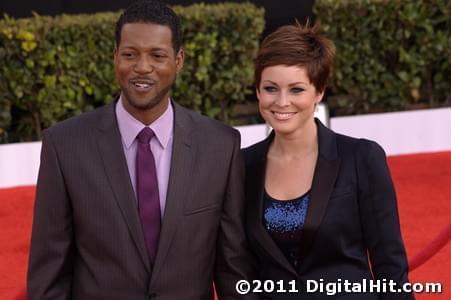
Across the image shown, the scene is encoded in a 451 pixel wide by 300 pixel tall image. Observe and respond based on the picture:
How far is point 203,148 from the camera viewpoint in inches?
130

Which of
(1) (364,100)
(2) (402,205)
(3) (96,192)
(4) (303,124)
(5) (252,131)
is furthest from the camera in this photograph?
(1) (364,100)

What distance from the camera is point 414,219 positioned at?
23.0 ft

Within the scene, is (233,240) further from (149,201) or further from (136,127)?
(136,127)

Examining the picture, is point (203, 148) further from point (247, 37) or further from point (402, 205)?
point (247, 37)

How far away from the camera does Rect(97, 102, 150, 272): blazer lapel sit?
3131 mm

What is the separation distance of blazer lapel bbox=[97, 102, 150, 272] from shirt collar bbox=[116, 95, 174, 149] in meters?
0.02

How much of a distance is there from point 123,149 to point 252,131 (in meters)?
5.55

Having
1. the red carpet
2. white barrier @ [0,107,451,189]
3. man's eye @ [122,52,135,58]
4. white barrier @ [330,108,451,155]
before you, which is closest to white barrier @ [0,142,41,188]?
the red carpet

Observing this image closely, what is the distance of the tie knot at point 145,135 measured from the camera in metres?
3.20

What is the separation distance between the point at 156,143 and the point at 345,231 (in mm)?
642

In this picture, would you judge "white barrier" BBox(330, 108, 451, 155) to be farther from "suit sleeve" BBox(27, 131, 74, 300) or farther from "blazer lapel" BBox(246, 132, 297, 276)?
"suit sleeve" BBox(27, 131, 74, 300)

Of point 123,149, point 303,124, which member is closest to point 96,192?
point 123,149

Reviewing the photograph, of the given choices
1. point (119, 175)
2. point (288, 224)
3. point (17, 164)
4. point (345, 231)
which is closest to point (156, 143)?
point (119, 175)

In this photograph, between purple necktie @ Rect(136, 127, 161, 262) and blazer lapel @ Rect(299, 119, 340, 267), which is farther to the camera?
blazer lapel @ Rect(299, 119, 340, 267)
